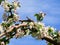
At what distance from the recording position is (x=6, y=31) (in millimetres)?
6895

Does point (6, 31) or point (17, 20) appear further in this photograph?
point (17, 20)

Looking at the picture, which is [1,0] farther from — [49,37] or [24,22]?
[49,37]

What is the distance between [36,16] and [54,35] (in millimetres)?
Answer: 618

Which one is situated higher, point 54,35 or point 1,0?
point 1,0

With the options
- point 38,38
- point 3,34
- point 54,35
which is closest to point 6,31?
point 3,34

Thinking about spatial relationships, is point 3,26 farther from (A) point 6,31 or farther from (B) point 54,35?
(B) point 54,35

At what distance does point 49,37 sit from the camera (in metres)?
7.12

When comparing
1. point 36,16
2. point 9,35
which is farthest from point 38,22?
point 9,35

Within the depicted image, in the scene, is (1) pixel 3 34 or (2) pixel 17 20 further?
(2) pixel 17 20

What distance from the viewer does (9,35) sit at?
7.03 meters

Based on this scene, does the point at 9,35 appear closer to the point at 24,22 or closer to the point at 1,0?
the point at 24,22

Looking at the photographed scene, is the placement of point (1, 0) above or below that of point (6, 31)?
above

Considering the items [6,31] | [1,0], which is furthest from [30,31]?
[1,0]

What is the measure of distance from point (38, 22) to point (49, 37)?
436 mm
